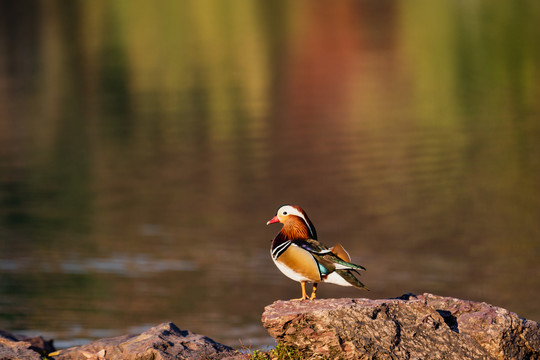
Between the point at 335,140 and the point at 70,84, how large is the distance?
2331 cm

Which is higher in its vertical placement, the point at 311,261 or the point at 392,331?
the point at 311,261

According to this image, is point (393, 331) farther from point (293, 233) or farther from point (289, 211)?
point (289, 211)

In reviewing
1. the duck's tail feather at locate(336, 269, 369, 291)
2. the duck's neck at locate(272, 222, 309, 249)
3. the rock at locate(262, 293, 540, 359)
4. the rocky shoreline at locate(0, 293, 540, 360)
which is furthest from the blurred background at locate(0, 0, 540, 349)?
the duck's tail feather at locate(336, 269, 369, 291)

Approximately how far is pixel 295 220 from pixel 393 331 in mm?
1373

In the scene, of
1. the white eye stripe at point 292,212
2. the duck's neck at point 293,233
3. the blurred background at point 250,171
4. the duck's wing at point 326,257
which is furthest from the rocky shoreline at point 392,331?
the blurred background at point 250,171

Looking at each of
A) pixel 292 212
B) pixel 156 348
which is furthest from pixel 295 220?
pixel 156 348

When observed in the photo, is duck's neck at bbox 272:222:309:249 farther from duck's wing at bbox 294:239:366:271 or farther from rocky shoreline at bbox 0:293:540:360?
rocky shoreline at bbox 0:293:540:360

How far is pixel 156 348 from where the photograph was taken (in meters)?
10.0

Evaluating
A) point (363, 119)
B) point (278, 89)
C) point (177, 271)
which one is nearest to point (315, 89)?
point (278, 89)

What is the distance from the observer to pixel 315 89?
53.7 meters

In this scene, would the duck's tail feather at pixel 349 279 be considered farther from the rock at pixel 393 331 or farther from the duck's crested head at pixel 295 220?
the duck's crested head at pixel 295 220

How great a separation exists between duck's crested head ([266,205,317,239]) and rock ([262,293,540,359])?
2.22 ft

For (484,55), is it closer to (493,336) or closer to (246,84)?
(246,84)

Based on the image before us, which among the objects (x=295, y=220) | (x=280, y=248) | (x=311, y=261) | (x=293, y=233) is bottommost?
(x=311, y=261)
